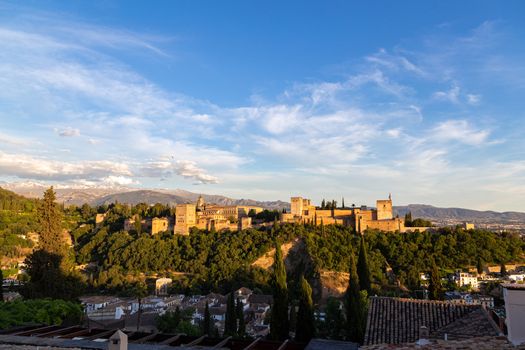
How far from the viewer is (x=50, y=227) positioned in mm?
21828

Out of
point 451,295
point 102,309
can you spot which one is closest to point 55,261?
point 102,309

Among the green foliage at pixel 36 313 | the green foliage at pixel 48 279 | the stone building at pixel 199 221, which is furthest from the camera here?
the stone building at pixel 199 221

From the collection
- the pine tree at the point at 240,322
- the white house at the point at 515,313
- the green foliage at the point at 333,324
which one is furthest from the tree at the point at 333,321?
the white house at the point at 515,313

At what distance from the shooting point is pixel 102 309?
3753 cm

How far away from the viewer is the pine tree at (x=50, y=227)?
21.5 m

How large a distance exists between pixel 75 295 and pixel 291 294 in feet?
82.1

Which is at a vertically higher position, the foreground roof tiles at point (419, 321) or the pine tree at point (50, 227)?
the pine tree at point (50, 227)

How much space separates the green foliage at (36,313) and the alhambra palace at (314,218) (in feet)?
156

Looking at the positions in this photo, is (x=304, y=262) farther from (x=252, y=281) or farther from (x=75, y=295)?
(x=75, y=295)

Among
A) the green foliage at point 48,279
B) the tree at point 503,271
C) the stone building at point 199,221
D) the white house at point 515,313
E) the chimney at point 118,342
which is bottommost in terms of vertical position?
the tree at point 503,271

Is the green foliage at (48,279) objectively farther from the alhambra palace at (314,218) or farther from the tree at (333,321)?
the alhambra palace at (314,218)

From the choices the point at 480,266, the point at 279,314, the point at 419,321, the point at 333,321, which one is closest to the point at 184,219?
the point at 333,321

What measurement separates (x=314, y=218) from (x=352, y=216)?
5657 mm

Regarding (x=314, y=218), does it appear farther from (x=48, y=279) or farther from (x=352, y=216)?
(x=48, y=279)
